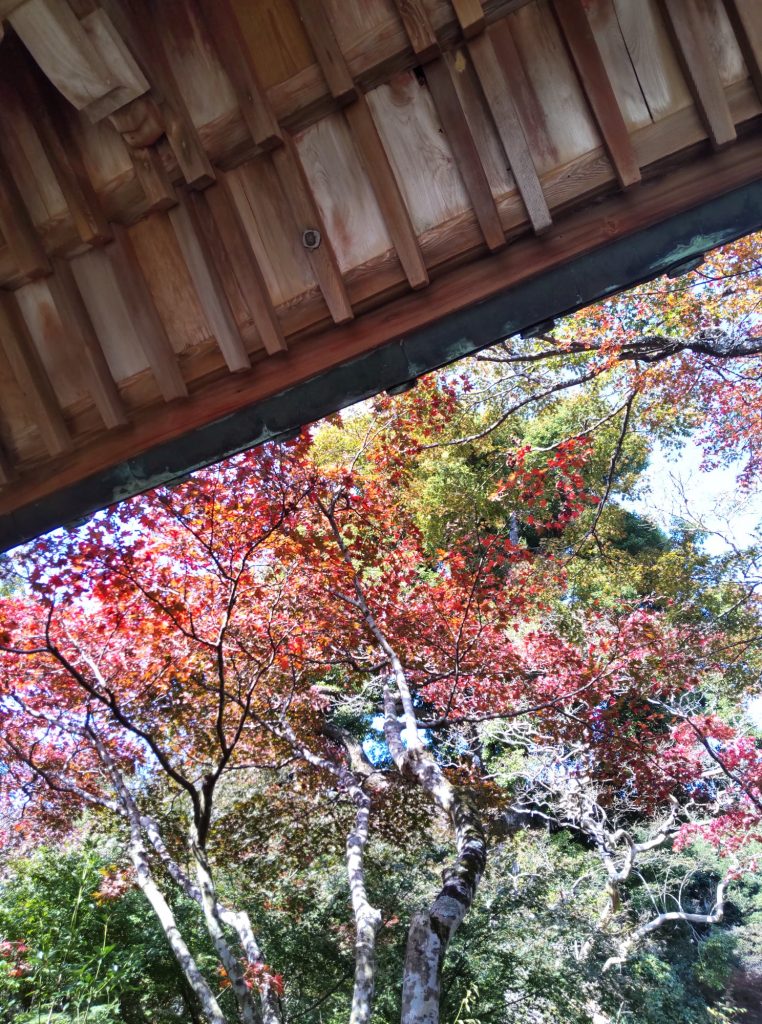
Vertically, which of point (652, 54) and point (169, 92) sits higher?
point (169, 92)

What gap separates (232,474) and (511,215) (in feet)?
19.9

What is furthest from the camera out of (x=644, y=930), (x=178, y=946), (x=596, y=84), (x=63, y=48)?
(x=644, y=930)

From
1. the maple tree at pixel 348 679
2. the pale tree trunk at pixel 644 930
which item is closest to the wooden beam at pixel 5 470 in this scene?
the maple tree at pixel 348 679

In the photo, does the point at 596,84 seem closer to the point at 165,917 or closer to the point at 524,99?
the point at 524,99

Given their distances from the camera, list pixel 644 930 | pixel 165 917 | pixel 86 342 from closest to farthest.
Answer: pixel 86 342 → pixel 165 917 → pixel 644 930

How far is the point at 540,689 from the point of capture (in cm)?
1003

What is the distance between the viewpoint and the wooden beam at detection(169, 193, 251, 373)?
4.83ft

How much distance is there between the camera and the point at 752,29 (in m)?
1.28

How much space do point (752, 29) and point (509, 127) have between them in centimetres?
44

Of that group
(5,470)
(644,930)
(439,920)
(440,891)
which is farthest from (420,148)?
(644,930)

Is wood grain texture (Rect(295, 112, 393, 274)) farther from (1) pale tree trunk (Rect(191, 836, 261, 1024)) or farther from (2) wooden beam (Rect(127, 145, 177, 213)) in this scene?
(1) pale tree trunk (Rect(191, 836, 261, 1024))

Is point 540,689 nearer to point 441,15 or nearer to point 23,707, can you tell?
point 23,707

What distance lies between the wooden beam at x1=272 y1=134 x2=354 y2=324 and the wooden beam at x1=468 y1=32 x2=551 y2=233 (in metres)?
0.38

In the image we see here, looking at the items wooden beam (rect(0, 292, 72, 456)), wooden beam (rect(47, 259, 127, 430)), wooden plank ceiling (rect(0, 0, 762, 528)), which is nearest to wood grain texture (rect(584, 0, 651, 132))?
wooden plank ceiling (rect(0, 0, 762, 528))
